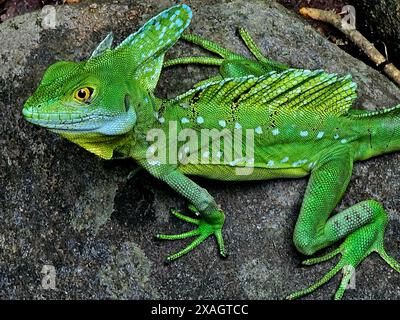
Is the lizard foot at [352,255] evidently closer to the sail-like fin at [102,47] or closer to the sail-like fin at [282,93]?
the sail-like fin at [282,93]

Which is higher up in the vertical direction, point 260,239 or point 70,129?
point 70,129

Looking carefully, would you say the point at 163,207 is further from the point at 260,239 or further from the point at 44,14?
the point at 44,14

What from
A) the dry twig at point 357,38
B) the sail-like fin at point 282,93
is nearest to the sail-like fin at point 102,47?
the sail-like fin at point 282,93

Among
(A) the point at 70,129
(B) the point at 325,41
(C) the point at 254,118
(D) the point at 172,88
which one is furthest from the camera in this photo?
(B) the point at 325,41

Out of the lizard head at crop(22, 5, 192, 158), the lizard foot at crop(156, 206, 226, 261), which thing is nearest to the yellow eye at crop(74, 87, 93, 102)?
the lizard head at crop(22, 5, 192, 158)

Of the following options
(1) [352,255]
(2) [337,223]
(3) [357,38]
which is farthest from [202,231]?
(3) [357,38]

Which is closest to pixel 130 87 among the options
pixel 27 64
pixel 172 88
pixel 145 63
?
pixel 145 63
